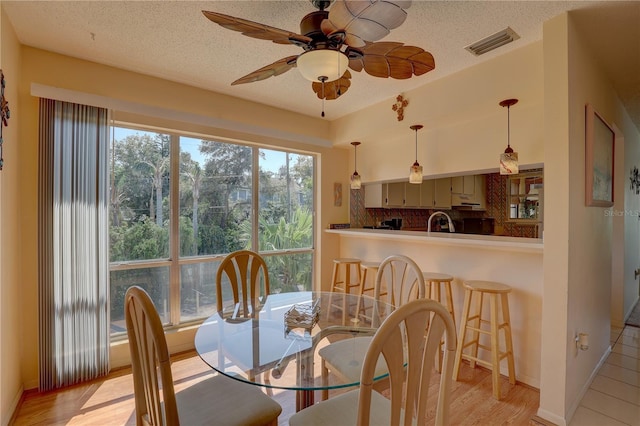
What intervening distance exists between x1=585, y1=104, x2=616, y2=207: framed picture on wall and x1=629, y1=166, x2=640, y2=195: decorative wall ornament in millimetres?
1752

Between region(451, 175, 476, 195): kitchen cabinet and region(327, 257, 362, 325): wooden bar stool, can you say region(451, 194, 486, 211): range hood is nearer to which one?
region(451, 175, 476, 195): kitchen cabinet

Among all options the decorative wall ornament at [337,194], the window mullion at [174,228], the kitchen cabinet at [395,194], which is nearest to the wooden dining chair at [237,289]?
the window mullion at [174,228]

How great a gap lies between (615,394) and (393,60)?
2.75 meters

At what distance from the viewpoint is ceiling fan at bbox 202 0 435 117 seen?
1.15m

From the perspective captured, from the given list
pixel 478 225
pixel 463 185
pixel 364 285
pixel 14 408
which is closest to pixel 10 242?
pixel 14 408

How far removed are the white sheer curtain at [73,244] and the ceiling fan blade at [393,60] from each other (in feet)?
6.93

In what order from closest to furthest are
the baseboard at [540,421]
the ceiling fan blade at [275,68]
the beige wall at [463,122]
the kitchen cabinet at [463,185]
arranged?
the ceiling fan blade at [275,68], the baseboard at [540,421], the beige wall at [463,122], the kitchen cabinet at [463,185]

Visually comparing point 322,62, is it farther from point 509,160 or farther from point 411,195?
point 411,195

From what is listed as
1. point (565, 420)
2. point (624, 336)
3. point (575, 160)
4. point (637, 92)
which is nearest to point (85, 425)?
point (565, 420)

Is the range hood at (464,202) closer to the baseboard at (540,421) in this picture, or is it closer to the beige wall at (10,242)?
the baseboard at (540,421)

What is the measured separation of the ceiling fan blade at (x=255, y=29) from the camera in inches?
49.9

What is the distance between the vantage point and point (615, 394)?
2203 mm

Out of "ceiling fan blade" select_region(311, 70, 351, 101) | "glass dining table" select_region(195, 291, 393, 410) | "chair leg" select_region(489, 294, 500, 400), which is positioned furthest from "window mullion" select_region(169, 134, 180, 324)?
"chair leg" select_region(489, 294, 500, 400)

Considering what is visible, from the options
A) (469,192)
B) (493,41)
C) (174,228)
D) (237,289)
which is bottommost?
(237,289)
